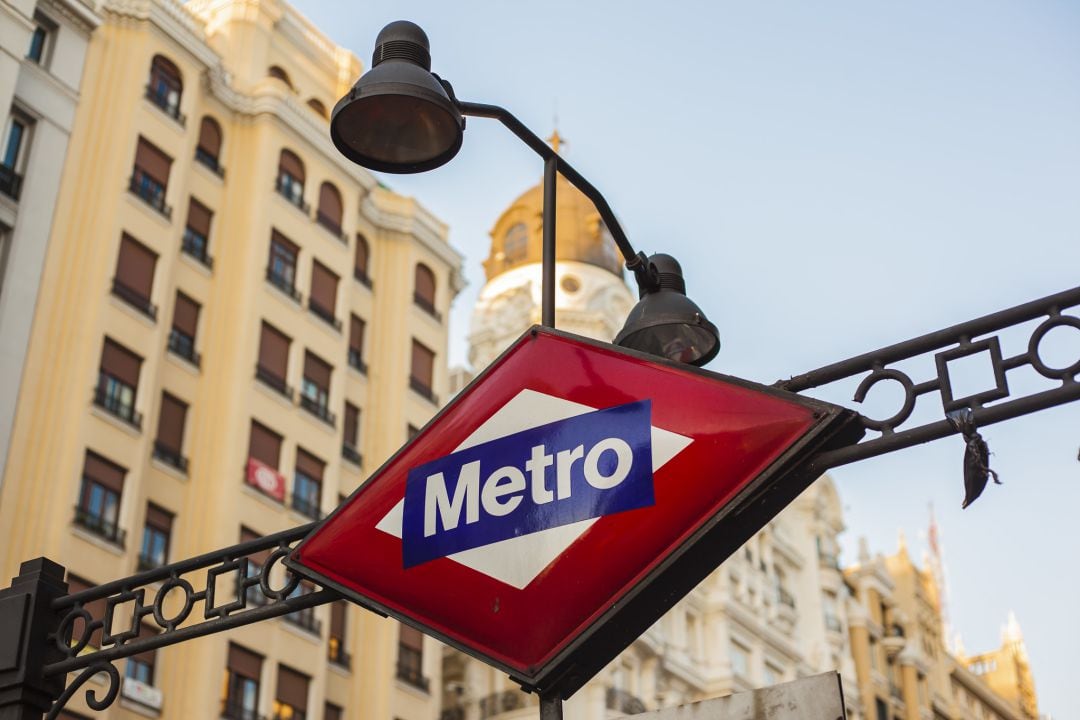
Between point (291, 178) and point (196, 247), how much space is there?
159 inches

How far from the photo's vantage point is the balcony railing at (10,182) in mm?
27672

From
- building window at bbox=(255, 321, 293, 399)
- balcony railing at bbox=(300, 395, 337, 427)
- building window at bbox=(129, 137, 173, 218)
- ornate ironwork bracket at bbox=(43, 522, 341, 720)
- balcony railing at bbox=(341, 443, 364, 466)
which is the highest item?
building window at bbox=(129, 137, 173, 218)

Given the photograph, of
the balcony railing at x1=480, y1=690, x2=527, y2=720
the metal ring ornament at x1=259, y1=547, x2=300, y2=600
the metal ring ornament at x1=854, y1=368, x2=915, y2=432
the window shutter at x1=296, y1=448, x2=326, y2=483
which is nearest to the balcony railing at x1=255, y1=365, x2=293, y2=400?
the window shutter at x1=296, y1=448, x2=326, y2=483

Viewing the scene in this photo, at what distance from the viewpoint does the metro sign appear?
Result: 4.93m

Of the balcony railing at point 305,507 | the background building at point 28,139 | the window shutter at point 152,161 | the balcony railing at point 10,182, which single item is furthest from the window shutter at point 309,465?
the balcony railing at point 10,182

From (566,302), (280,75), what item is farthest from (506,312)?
(280,75)

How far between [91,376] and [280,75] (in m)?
13.0

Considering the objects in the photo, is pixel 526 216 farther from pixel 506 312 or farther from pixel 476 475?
pixel 476 475

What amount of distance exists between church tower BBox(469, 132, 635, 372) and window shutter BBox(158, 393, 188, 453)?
653 inches

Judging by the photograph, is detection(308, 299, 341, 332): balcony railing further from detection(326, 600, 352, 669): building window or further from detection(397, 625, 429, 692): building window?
detection(397, 625, 429, 692): building window

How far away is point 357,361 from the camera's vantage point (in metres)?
36.3

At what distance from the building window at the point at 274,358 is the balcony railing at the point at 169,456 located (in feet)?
10.1

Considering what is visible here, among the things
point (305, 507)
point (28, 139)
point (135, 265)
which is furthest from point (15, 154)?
point (305, 507)

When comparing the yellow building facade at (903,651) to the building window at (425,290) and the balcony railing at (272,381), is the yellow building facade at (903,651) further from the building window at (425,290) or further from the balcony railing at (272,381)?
the balcony railing at (272,381)
